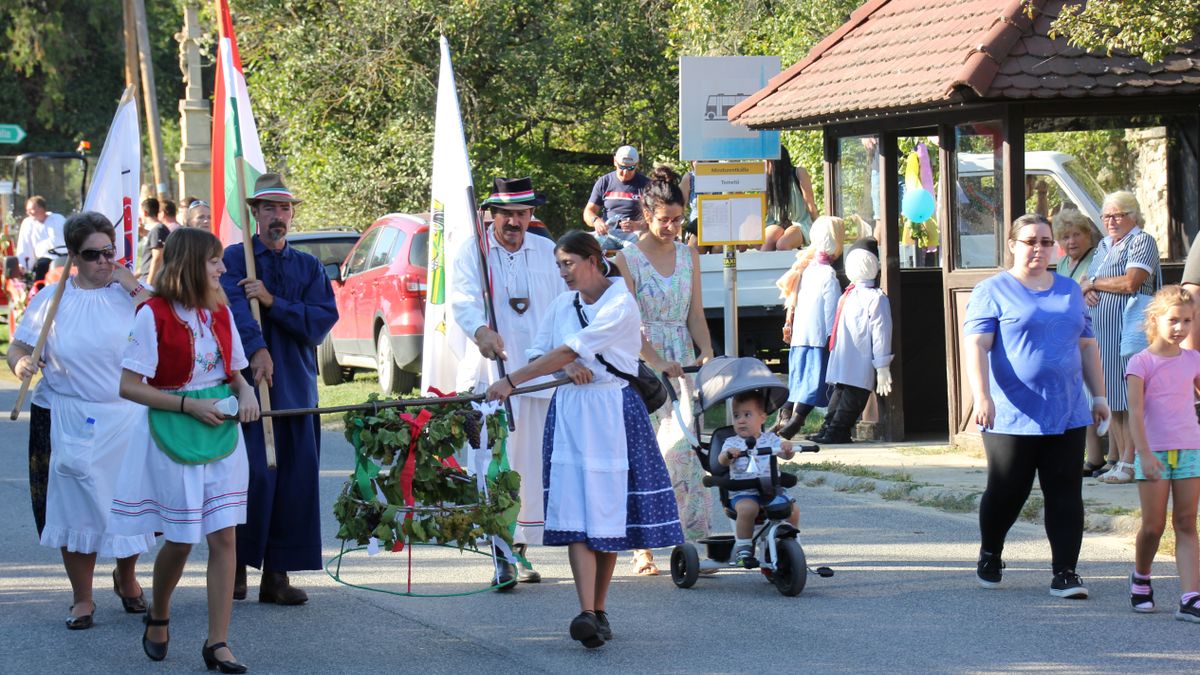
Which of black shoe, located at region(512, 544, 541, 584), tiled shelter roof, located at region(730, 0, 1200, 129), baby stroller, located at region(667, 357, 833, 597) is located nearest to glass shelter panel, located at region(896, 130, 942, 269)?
tiled shelter roof, located at region(730, 0, 1200, 129)

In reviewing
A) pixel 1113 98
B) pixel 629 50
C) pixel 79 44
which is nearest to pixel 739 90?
pixel 1113 98

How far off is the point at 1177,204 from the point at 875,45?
279 cm

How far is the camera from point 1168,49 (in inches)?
401

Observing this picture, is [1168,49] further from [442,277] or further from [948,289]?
[442,277]

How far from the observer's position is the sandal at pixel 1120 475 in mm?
10453

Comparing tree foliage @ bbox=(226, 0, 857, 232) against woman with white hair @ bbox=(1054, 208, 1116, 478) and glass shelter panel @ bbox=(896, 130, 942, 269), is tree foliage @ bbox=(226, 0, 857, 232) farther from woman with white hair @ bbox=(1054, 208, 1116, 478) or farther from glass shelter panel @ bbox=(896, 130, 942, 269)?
woman with white hair @ bbox=(1054, 208, 1116, 478)

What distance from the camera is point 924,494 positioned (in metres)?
10.2

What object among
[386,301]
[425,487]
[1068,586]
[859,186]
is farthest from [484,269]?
[386,301]

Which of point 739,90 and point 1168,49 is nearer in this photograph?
point 1168,49

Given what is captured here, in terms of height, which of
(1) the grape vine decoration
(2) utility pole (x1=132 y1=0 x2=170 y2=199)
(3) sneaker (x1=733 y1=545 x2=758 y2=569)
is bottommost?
(3) sneaker (x1=733 y1=545 x2=758 y2=569)

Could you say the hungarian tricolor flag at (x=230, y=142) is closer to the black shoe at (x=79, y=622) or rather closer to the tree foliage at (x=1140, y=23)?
the black shoe at (x=79, y=622)

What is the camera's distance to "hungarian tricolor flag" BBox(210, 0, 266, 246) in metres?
7.36

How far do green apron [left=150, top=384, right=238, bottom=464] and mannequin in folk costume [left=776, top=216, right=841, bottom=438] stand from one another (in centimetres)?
756

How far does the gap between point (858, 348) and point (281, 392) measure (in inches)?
254
